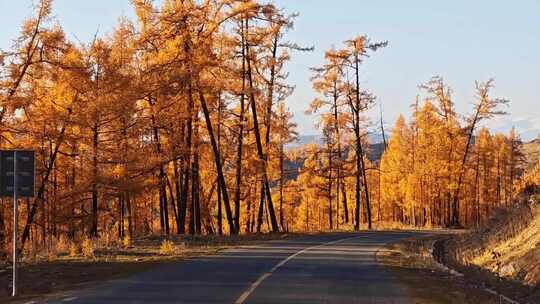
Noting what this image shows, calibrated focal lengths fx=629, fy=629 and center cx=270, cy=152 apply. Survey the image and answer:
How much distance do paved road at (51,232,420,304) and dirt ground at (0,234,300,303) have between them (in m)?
0.86

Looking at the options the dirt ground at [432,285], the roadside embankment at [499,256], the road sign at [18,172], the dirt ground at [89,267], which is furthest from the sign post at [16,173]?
the roadside embankment at [499,256]

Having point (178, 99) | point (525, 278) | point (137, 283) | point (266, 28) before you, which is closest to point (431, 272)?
point (525, 278)

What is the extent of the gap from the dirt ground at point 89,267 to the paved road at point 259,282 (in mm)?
862

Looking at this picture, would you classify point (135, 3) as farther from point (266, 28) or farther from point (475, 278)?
point (475, 278)

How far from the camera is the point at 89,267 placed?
16.9 m

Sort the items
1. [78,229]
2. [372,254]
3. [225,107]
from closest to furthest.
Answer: [372,254] < [78,229] < [225,107]

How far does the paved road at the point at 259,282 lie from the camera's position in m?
11.7

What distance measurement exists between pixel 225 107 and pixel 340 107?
1491 cm

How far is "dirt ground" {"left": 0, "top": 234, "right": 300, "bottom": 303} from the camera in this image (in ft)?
44.7

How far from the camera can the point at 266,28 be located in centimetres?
3306

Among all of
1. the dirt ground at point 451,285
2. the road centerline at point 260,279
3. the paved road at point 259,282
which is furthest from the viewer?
the dirt ground at point 451,285

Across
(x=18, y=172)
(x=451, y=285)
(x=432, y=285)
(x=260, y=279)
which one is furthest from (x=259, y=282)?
(x=18, y=172)

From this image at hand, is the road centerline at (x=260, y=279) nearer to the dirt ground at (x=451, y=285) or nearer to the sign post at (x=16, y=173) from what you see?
the dirt ground at (x=451, y=285)

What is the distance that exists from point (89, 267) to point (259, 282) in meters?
5.49
